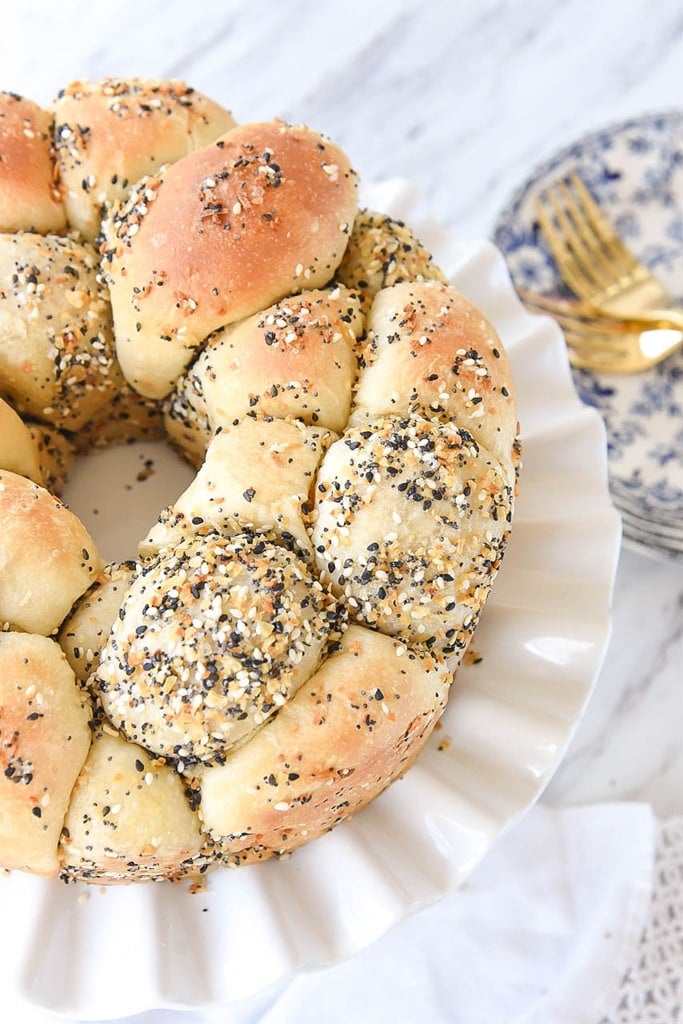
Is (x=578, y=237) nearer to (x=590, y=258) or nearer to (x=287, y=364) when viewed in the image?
(x=590, y=258)

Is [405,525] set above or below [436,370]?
below

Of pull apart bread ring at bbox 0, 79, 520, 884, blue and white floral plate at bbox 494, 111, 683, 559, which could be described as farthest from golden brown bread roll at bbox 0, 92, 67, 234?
blue and white floral plate at bbox 494, 111, 683, 559

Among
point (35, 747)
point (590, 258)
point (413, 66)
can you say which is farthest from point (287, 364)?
point (413, 66)

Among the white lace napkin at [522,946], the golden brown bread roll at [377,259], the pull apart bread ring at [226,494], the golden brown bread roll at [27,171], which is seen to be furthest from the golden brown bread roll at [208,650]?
the white lace napkin at [522,946]

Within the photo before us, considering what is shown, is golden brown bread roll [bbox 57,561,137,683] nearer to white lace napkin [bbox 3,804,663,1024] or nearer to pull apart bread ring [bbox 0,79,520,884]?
pull apart bread ring [bbox 0,79,520,884]

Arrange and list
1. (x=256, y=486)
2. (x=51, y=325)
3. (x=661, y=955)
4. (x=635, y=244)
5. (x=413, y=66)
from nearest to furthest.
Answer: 1. (x=256, y=486)
2. (x=51, y=325)
3. (x=661, y=955)
4. (x=635, y=244)
5. (x=413, y=66)

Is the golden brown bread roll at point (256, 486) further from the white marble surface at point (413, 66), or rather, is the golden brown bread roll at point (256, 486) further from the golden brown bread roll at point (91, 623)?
the white marble surface at point (413, 66)
